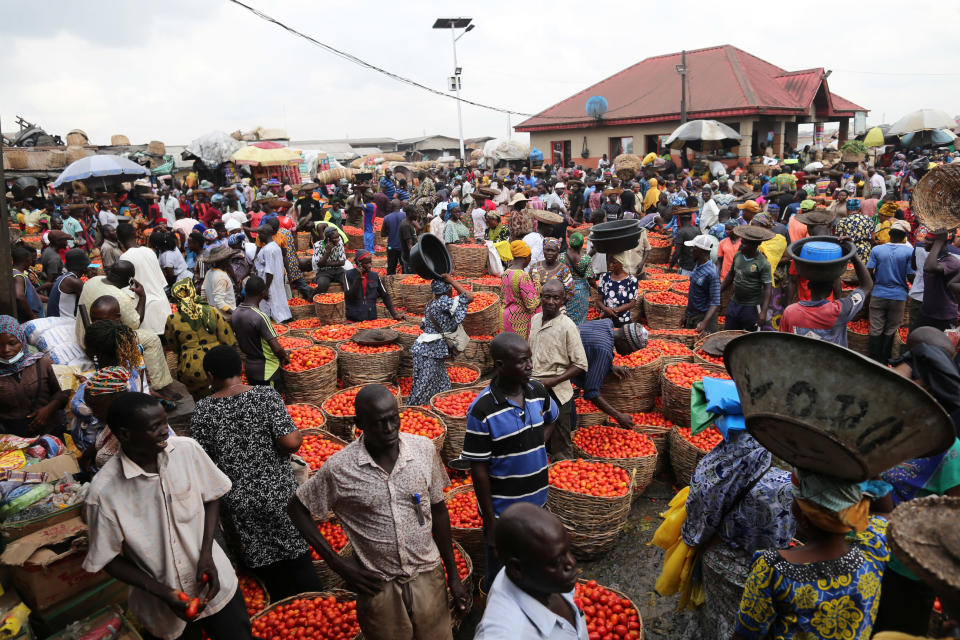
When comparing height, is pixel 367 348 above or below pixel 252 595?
above

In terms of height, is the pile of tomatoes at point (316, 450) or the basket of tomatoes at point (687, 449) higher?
the pile of tomatoes at point (316, 450)

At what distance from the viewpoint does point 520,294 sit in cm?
625

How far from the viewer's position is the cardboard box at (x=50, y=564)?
277cm

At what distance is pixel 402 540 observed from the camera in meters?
2.62

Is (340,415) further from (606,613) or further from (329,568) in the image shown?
(606,613)

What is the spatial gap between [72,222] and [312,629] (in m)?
11.5

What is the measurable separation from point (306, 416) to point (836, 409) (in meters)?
4.73

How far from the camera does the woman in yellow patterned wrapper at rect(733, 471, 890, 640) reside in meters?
2.03

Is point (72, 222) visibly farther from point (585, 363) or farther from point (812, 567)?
point (812, 567)

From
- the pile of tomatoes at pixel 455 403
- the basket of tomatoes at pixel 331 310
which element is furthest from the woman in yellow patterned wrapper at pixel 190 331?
the basket of tomatoes at pixel 331 310

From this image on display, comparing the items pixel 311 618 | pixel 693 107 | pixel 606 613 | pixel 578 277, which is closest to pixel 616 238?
pixel 578 277

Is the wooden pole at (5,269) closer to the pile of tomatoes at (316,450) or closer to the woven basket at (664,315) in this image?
the pile of tomatoes at (316,450)

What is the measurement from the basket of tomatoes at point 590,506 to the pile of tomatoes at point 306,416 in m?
2.38

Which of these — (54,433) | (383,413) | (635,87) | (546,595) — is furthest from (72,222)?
(635,87)
